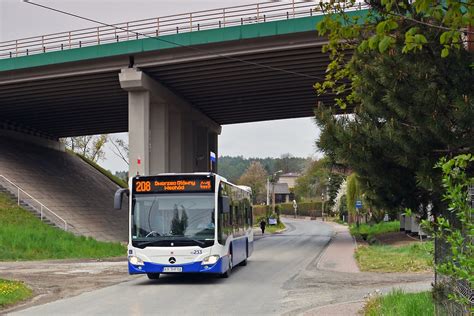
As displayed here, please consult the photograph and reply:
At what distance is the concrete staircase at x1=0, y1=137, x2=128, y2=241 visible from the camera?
3978 cm

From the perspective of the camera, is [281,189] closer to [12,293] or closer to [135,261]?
[135,261]

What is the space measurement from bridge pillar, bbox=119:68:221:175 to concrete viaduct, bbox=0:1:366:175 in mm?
62

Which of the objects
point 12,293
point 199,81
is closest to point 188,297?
point 12,293

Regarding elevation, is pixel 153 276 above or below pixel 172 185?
below

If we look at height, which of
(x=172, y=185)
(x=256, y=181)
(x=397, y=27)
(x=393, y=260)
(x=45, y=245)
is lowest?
(x=393, y=260)

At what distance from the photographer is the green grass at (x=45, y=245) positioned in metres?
28.7

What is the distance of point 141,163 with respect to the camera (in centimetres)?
3828

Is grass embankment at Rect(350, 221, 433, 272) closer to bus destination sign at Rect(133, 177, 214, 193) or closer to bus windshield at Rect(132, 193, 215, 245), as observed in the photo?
bus windshield at Rect(132, 193, 215, 245)

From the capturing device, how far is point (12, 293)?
1500 centimetres

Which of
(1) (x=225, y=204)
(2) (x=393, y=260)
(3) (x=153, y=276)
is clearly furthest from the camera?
(2) (x=393, y=260)

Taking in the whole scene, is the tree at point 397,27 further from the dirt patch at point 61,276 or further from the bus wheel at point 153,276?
the bus wheel at point 153,276

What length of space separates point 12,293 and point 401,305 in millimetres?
9146

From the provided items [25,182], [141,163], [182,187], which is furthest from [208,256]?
[25,182]

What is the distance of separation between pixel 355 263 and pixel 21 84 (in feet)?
82.9
